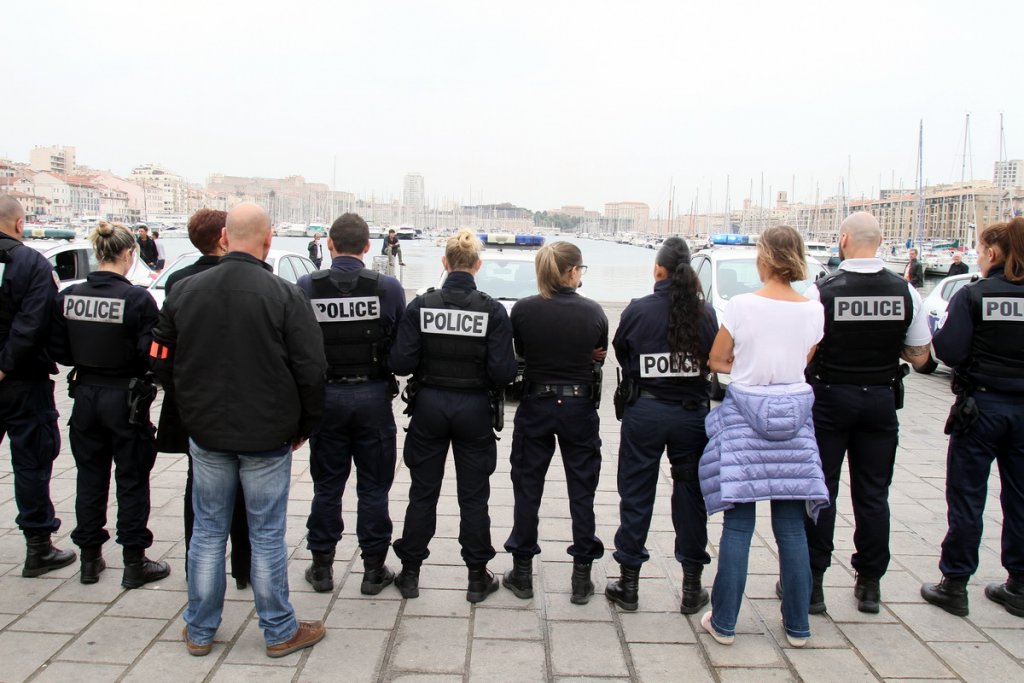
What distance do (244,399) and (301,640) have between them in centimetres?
118

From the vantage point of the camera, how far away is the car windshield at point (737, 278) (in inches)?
419

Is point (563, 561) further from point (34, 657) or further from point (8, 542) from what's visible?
point (8, 542)

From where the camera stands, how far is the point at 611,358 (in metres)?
13.5

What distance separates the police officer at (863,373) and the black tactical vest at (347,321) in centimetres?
230

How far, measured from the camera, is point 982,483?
4227 mm

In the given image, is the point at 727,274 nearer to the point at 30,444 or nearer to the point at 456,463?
the point at 456,463

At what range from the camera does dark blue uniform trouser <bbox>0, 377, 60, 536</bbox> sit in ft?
14.4

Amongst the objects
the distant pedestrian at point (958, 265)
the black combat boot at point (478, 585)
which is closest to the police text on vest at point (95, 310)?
the black combat boot at point (478, 585)

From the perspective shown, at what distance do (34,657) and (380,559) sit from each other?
1639 millimetres

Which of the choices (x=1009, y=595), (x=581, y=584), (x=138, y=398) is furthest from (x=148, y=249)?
(x=1009, y=595)

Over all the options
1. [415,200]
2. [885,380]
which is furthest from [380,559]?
[415,200]

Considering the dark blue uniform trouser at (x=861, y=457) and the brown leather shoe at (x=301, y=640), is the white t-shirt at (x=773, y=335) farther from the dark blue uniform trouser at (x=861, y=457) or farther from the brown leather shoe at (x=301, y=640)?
the brown leather shoe at (x=301, y=640)

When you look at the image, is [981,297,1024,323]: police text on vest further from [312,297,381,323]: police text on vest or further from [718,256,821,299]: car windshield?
[718,256,821,299]: car windshield

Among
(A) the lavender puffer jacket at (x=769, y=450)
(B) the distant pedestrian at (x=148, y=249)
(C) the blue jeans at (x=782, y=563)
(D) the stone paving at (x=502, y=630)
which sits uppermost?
(B) the distant pedestrian at (x=148, y=249)
